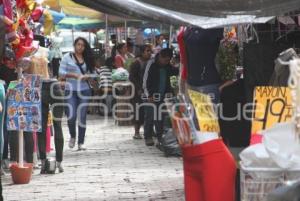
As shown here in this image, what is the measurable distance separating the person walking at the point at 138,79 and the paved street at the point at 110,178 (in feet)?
2.84

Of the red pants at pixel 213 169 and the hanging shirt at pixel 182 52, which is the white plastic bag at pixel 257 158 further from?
the hanging shirt at pixel 182 52

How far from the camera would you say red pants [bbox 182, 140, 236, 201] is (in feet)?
16.2

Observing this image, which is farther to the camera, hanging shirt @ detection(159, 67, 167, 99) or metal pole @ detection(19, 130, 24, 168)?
hanging shirt @ detection(159, 67, 167, 99)

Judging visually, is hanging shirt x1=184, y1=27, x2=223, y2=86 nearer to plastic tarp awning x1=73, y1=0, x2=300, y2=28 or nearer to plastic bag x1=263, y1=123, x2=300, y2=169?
plastic tarp awning x1=73, y1=0, x2=300, y2=28

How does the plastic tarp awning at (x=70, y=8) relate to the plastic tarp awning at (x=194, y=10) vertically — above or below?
above

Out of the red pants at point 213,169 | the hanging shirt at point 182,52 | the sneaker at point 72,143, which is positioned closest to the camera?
the red pants at point 213,169

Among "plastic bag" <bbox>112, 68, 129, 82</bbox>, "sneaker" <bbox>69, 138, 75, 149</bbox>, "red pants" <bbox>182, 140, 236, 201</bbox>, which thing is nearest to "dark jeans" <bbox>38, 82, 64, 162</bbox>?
"sneaker" <bbox>69, 138, 75, 149</bbox>

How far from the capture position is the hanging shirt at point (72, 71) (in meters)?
10.6

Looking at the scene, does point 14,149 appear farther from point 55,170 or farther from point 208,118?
point 208,118

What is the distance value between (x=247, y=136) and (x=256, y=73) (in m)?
0.71

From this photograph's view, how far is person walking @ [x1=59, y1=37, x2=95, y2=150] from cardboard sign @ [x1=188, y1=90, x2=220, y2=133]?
5.63 m

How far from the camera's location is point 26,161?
891 centimetres

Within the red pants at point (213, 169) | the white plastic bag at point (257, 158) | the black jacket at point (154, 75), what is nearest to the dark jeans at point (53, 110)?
the black jacket at point (154, 75)

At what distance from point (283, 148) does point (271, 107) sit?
2.00 feet
